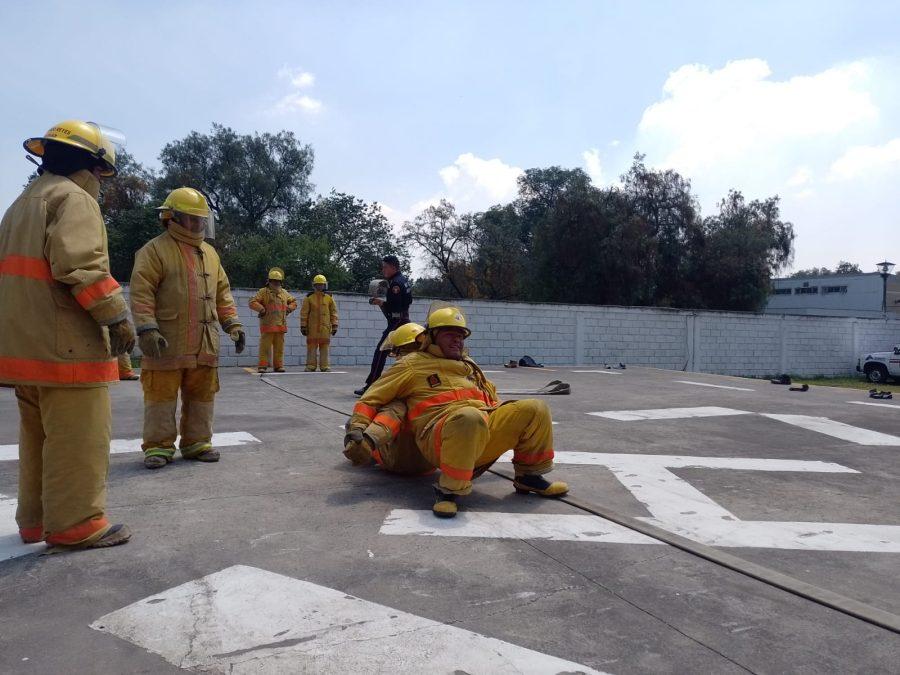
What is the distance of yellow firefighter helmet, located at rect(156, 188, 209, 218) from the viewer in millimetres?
4770

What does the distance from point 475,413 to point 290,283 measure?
35.3 m

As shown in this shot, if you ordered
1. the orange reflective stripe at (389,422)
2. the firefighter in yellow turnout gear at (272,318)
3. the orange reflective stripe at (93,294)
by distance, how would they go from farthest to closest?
the firefighter in yellow turnout gear at (272,318)
the orange reflective stripe at (389,422)
the orange reflective stripe at (93,294)

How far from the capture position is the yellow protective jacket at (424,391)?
404cm

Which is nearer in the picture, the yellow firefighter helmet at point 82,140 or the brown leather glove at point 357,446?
the yellow firefighter helmet at point 82,140

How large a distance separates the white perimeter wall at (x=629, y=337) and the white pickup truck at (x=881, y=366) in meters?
2.99

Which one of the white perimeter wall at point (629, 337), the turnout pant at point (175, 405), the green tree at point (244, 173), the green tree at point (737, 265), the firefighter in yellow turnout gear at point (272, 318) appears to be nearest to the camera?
the turnout pant at point (175, 405)

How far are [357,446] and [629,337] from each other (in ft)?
63.8

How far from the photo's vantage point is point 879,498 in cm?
449

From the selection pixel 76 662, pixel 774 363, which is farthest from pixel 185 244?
pixel 774 363

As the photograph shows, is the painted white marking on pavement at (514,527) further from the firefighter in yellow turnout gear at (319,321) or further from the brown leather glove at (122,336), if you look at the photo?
the firefighter in yellow turnout gear at (319,321)

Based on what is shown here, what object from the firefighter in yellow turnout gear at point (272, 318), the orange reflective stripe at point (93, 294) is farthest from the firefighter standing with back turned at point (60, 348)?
the firefighter in yellow turnout gear at point (272, 318)

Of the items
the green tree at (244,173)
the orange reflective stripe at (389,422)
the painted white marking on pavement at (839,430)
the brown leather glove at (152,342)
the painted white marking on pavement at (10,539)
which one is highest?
the green tree at (244,173)

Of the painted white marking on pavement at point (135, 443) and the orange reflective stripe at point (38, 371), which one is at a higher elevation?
the orange reflective stripe at point (38, 371)

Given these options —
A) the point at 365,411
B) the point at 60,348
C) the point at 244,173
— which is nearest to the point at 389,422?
the point at 365,411
